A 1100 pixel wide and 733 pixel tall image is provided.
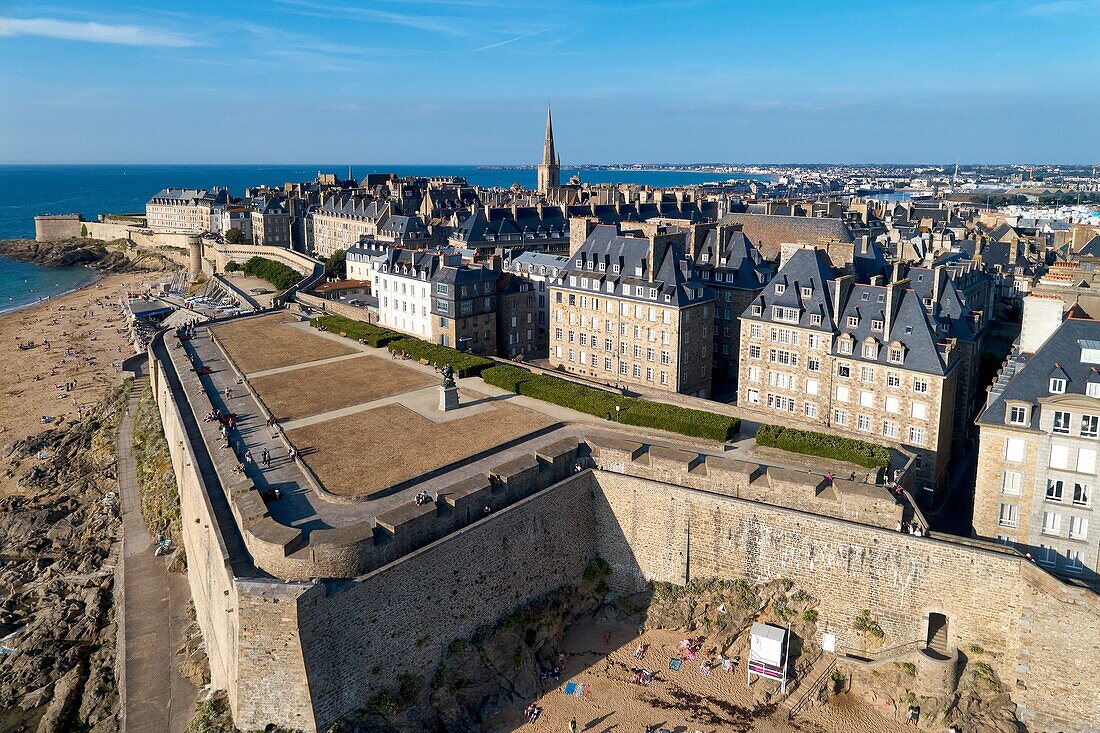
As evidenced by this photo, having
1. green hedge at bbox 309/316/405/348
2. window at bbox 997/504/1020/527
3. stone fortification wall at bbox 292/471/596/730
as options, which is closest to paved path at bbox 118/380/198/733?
stone fortification wall at bbox 292/471/596/730

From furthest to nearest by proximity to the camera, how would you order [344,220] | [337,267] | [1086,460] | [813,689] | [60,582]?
[344,220] → [337,267] → [60,582] → [813,689] → [1086,460]

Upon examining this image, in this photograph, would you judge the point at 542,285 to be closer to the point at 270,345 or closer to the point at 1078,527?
the point at 270,345

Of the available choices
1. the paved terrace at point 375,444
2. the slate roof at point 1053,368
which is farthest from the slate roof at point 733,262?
the slate roof at point 1053,368

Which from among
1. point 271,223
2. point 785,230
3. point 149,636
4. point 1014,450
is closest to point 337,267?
point 271,223

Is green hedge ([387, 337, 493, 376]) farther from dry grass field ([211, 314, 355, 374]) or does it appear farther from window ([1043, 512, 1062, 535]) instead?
window ([1043, 512, 1062, 535])

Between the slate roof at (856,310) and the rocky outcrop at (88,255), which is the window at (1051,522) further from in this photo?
the rocky outcrop at (88,255)
